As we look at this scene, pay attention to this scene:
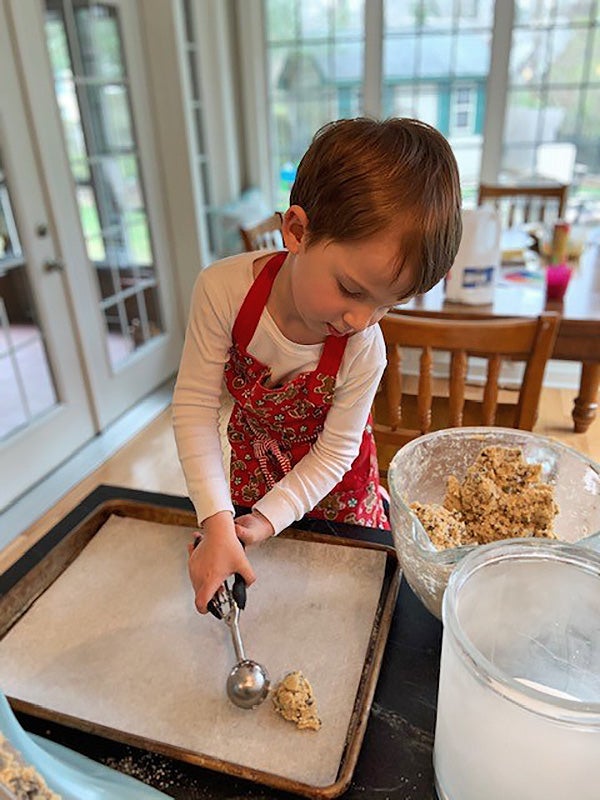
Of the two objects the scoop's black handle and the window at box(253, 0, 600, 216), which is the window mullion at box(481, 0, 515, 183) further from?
the scoop's black handle

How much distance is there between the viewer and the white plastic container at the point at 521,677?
39 cm

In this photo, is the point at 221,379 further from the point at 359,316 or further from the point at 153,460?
the point at 153,460

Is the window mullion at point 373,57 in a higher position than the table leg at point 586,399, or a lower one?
higher

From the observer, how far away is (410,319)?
1167 millimetres

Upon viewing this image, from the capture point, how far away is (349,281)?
61cm

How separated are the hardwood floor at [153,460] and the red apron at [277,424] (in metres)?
1.19

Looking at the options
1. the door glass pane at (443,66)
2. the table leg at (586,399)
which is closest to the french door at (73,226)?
the door glass pane at (443,66)

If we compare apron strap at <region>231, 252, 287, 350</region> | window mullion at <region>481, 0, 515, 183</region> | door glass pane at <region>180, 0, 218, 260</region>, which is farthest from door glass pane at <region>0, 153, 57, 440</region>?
window mullion at <region>481, 0, 515, 183</region>

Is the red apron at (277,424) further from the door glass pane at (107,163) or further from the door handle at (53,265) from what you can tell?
the door glass pane at (107,163)

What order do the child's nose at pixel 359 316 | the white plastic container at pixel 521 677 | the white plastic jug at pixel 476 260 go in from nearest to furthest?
the white plastic container at pixel 521 677 < the child's nose at pixel 359 316 < the white plastic jug at pixel 476 260

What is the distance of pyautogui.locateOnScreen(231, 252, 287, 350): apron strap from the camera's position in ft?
2.64

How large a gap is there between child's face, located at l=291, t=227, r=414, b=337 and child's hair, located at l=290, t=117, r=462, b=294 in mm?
10

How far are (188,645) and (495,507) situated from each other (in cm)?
34

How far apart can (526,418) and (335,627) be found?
775 millimetres
